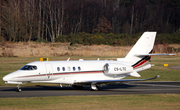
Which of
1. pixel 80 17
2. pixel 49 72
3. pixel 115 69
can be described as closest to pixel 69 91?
pixel 49 72

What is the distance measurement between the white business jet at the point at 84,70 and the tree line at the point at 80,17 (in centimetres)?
5713

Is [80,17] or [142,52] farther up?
[80,17]

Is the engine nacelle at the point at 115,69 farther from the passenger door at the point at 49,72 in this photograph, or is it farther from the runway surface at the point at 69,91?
the passenger door at the point at 49,72

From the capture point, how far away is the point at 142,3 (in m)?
110

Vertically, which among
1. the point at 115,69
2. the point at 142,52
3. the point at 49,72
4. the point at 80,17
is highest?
the point at 80,17

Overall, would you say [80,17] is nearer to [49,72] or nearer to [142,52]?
[142,52]

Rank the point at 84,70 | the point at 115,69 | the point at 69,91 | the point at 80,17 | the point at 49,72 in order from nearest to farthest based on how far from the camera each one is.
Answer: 1. the point at 49,72
2. the point at 69,91
3. the point at 84,70
4. the point at 115,69
5. the point at 80,17

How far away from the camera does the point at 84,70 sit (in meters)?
22.2

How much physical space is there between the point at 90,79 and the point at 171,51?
50.4 metres

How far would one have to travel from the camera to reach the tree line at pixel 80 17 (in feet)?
259

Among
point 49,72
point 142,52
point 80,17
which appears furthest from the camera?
point 80,17

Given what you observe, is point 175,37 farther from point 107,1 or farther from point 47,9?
point 47,9

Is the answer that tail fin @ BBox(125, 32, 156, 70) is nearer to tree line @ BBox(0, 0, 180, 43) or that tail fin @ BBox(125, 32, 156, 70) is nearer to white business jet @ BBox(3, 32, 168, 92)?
white business jet @ BBox(3, 32, 168, 92)

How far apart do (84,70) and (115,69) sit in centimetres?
269
